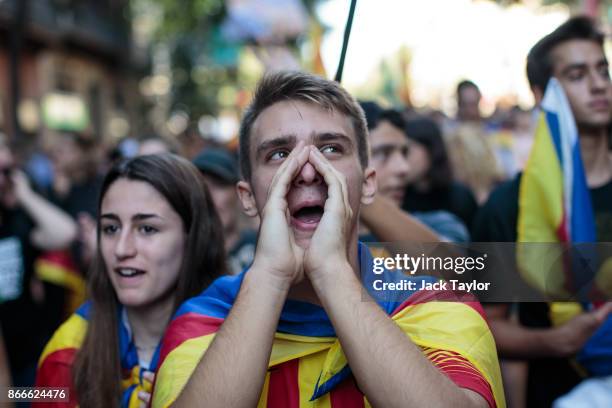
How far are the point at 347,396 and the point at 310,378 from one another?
0.11 metres

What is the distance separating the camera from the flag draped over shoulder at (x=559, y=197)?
9.12ft

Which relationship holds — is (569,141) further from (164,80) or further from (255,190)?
(164,80)

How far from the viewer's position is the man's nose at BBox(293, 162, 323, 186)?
6.75ft

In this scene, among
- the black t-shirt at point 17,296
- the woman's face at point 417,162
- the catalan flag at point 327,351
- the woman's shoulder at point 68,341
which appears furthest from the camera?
the woman's face at point 417,162

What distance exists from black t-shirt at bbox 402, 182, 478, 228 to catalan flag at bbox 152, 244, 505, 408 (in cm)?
272

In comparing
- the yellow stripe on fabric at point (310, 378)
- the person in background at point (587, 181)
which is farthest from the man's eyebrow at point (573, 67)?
the yellow stripe on fabric at point (310, 378)

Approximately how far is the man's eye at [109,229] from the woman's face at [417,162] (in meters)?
2.48

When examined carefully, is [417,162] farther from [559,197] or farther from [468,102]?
[468,102]

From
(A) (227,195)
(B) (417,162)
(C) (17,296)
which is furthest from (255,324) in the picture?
(B) (417,162)

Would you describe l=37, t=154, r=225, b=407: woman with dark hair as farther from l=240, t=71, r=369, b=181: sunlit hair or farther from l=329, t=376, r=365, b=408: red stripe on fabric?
l=329, t=376, r=365, b=408: red stripe on fabric

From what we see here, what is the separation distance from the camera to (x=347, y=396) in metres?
2.07

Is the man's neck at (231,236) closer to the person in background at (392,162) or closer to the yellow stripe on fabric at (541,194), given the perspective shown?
the person in background at (392,162)

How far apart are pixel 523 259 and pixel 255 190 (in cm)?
80

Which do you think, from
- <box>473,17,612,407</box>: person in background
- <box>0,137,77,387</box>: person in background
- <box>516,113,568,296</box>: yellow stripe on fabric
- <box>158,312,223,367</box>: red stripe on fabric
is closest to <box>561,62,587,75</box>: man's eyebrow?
<box>473,17,612,407</box>: person in background
